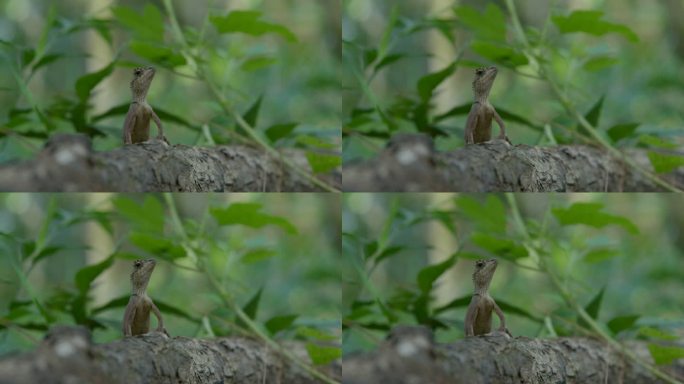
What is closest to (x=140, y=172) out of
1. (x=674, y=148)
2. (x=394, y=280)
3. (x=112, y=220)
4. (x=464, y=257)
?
(x=112, y=220)

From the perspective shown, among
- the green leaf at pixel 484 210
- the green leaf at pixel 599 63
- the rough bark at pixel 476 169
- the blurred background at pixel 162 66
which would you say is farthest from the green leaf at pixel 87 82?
the green leaf at pixel 599 63

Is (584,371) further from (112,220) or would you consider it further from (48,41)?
(48,41)

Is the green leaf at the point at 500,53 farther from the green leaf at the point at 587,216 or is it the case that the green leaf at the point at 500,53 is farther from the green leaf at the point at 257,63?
the green leaf at the point at 257,63

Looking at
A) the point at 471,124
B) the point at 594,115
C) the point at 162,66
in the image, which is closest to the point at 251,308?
the point at 162,66

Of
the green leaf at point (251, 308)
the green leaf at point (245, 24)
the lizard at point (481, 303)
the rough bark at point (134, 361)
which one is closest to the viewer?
the rough bark at point (134, 361)

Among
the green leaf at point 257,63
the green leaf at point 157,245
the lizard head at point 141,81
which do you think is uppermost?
the green leaf at point 257,63

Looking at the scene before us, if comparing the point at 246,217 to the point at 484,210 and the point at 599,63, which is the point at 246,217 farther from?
the point at 599,63
